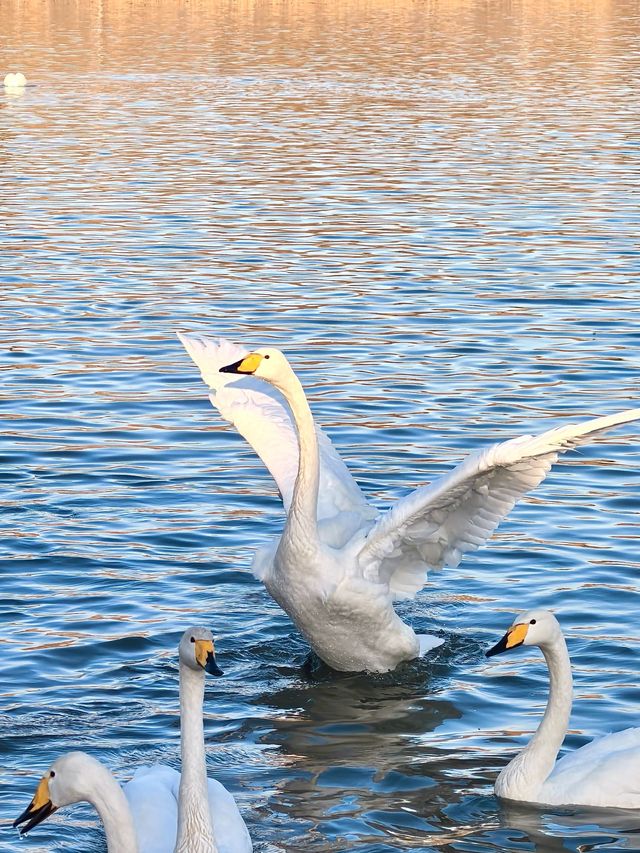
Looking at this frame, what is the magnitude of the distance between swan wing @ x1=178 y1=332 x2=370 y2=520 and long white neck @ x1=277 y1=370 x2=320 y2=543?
3.20ft

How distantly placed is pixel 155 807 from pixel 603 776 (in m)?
2.18

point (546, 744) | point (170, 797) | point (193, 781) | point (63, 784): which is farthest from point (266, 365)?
point (63, 784)

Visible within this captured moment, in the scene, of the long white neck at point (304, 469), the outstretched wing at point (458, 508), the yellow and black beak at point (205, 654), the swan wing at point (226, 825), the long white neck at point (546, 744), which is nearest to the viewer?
the yellow and black beak at point (205, 654)

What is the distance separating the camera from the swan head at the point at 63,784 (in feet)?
20.9

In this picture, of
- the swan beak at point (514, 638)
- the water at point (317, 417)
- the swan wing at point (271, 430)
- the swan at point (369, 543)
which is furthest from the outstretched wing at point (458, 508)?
the swan beak at point (514, 638)

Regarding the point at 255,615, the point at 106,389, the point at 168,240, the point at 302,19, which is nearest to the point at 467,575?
the point at 255,615

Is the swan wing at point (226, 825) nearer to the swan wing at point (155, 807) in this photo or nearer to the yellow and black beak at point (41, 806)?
the swan wing at point (155, 807)

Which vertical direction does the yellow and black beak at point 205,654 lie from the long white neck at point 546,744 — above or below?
above

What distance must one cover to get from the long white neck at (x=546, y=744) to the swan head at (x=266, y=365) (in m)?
2.16

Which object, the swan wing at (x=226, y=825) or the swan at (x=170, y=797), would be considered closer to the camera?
the swan at (x=170, y=797)

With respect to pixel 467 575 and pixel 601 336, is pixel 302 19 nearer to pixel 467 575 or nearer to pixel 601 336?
pixel 601 336

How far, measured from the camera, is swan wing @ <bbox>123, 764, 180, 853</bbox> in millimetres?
7377

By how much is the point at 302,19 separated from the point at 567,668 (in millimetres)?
57481

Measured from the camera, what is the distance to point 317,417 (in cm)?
1484
